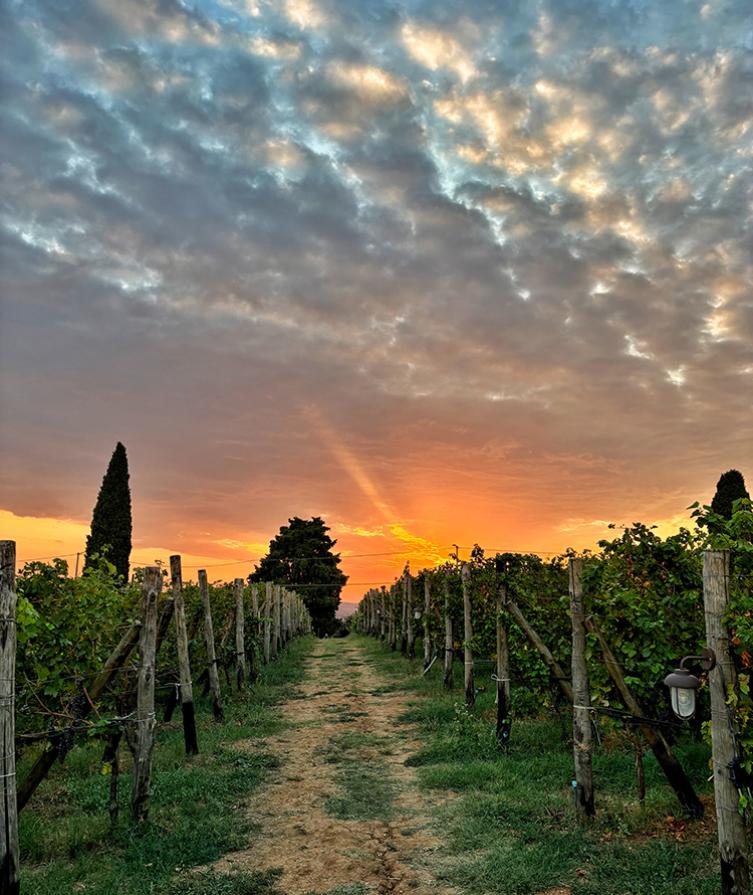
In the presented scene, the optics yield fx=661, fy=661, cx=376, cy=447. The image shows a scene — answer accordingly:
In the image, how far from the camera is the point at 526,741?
12430mm

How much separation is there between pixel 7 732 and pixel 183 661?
6.63m

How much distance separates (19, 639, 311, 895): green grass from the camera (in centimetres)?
689

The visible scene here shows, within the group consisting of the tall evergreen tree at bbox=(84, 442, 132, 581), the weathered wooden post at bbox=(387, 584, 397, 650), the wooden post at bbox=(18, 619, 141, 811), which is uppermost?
the tall evergreen tree at bbox=(84, 442, 132, 581)

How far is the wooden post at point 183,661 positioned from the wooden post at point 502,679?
18.5 ft

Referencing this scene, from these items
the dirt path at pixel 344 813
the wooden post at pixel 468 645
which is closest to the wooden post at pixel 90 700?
the dirt path at pixel 344 813

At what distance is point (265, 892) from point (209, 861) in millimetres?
1165

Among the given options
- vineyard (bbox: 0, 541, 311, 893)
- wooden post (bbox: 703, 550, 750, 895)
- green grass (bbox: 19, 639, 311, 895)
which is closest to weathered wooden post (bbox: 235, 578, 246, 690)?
green grass (bbox: 19, 639, 311, 895)

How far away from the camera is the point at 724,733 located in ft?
19.4

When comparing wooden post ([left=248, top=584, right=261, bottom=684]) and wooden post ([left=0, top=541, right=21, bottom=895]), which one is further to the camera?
wooden post ([left=248, top=584, right=261, bottom=684])

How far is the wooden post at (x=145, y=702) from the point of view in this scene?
8633 mm

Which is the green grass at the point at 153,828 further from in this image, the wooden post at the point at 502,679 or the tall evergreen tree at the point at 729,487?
the tall evergreen tree at the point at 729,487

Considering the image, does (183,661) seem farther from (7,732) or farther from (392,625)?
(392,625)

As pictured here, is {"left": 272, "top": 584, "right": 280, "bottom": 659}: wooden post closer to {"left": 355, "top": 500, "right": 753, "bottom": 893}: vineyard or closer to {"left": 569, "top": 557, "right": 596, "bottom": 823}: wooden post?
{"left": 355, "top": 500, "right": 753, "bottom": 893}: vineyard

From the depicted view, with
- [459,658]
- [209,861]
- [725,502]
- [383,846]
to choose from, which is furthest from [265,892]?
[725,502]
